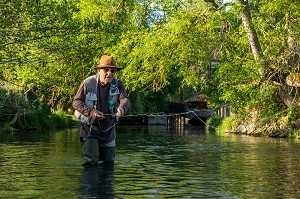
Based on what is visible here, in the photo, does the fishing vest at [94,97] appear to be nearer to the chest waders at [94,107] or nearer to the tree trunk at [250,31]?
the chest waders at [94,107]

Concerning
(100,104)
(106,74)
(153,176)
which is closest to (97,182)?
(153,176)

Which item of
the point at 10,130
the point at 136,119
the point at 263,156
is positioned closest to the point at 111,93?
the point at 263,156

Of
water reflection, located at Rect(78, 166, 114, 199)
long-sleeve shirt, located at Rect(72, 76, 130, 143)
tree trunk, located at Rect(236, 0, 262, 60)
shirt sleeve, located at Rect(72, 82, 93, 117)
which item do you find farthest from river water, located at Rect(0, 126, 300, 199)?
tree trunk, located at Rect(236, 0, 262, 60)

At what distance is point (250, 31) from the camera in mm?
32938

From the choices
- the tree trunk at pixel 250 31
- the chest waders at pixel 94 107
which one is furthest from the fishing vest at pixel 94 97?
the tree trunk at pixel 250 31

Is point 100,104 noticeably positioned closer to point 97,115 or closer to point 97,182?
point 97,115

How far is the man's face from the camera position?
14.3 metres

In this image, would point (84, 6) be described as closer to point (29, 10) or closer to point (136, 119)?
point (29, 10)

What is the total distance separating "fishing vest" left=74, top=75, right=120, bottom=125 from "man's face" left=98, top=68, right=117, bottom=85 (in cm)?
11

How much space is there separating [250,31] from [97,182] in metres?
21.9

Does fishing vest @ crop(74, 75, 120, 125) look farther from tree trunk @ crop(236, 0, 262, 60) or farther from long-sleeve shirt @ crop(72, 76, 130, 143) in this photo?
tree trunk @ crop(236, 0, 262, 60)

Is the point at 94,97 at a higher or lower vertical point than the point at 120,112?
higher

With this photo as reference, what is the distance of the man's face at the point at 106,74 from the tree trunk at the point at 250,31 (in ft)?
61.2

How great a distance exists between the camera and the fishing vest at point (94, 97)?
14180mm
